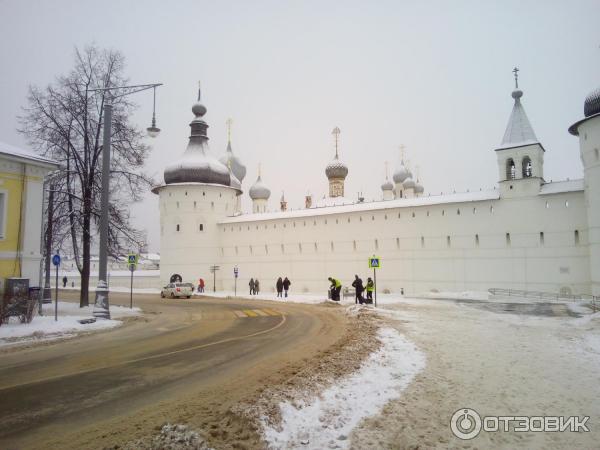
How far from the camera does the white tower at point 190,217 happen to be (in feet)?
132

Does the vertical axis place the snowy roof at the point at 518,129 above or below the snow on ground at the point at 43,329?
above

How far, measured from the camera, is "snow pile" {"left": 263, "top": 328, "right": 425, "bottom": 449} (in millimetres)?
4402

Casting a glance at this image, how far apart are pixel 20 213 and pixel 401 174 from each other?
147 ft

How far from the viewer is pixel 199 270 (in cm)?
4000

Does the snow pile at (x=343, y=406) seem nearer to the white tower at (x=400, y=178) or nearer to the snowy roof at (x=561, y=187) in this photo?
the snowy roof at (x=561, y=187)

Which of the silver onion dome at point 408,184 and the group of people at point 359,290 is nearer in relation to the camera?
the group of people at point 359,290

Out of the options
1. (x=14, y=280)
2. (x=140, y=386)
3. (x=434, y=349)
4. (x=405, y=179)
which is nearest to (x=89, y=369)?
(x=140, y=386)

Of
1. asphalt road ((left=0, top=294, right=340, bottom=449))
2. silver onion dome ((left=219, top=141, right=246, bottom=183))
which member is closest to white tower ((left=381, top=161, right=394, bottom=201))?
silver onion dome ((left=219, top=141, right=246, bottom=183))

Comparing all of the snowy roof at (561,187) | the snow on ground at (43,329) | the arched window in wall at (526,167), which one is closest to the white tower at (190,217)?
the arched window in wall at (526,167)

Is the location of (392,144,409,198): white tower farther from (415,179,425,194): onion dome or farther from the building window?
the building window

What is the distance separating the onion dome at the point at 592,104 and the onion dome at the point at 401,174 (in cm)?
2875

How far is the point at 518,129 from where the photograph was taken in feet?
91.1

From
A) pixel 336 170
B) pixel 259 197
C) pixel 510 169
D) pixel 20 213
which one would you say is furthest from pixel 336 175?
pixel 20 213

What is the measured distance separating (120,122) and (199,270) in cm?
2293
